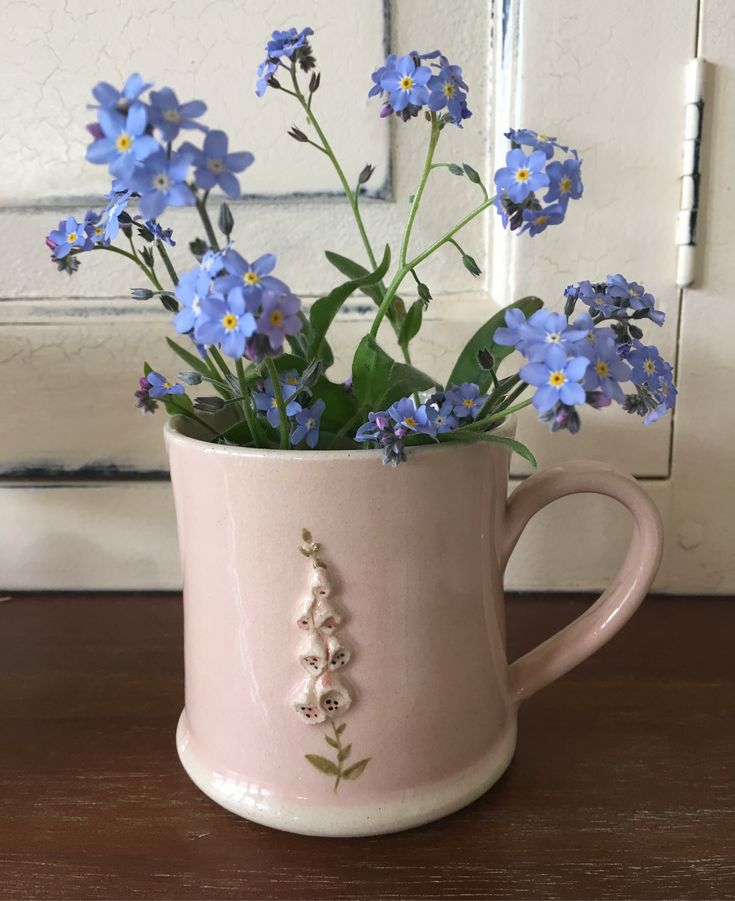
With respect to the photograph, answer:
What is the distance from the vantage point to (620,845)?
29 cm

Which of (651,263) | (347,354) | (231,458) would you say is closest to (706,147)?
(651,263)

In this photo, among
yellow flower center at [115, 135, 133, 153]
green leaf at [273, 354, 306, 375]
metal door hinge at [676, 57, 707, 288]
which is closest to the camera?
yellow flower center at [115, 135, 133, 153]

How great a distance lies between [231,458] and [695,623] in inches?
11.8

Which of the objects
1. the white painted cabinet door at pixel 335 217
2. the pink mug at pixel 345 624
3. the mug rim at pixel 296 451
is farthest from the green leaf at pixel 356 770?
the white painted cabinet door at pixel 335 217

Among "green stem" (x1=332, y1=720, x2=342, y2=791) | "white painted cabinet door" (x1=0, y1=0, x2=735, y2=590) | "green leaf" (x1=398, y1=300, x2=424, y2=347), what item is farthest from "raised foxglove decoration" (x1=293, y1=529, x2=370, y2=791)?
"white painted cabinet door" (x1=0, y1=0, x2=735, y2=590)

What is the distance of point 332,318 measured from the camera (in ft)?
0.98

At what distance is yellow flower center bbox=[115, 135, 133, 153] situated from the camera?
208 millimetres

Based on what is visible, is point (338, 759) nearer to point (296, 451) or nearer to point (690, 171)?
point (296, 451)

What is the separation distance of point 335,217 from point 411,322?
16 cm

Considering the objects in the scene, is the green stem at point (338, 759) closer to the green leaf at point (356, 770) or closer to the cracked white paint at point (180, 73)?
the green leaf at point (356, 770)

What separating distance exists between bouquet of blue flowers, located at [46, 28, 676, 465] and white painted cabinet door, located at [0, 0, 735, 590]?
0.14 m

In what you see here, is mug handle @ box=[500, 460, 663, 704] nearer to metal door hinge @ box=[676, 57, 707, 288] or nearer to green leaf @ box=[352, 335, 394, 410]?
green leaf @ box=[352, 335, 394, 410]

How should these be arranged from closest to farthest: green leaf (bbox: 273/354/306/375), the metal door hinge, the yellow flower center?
the yellow flower center → green leaf (bbox: 273/354/306/375) → the metal door hinge

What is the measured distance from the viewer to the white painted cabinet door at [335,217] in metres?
0.45
